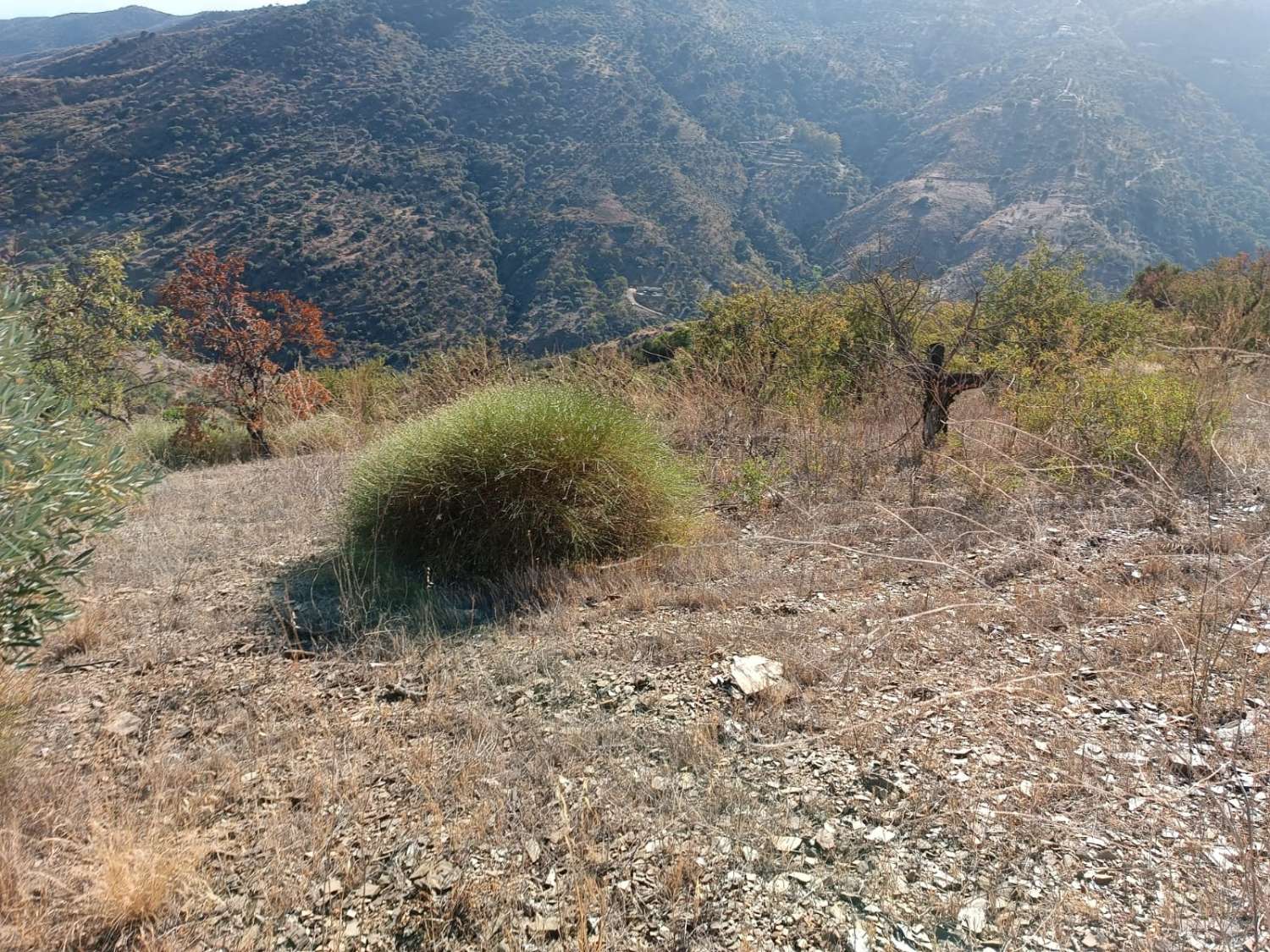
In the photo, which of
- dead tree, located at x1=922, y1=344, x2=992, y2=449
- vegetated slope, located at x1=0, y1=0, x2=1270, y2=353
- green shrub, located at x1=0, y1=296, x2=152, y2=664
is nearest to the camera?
green shrub, located at x1=0, y1=296, x2=152, y2=664

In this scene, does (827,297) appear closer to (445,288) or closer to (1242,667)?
(1242,667)

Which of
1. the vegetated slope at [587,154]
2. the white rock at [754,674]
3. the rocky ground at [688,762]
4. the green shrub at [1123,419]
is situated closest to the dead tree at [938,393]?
the green shrub at [1123,419]

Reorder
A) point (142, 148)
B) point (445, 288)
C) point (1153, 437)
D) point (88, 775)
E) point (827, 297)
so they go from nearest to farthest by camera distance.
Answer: point (88, 775)
point (1153, 437)
point (827, 297)
point (445, 288)
point (142, 148)

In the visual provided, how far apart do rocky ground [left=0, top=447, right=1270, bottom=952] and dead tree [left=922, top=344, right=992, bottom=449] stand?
60.3 inches

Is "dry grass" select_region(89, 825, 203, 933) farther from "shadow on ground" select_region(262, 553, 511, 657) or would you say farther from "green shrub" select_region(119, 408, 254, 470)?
"green shrub" select_region(119, 408, 254, 470)

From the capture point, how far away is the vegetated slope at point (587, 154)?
36.3 meters

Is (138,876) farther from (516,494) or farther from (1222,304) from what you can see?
(1222,304)

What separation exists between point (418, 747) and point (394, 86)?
65796 millimetres

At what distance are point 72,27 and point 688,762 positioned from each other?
142732 millimetres

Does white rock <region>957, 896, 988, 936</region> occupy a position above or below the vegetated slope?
below

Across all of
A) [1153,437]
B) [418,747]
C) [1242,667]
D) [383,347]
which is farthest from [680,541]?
[383,347]

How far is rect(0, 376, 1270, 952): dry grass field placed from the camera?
152 centimetres

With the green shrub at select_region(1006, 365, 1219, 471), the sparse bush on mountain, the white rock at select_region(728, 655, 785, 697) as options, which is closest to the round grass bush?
the white rock at select_region(728, 655, 785, 697)

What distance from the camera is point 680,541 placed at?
3693mm
